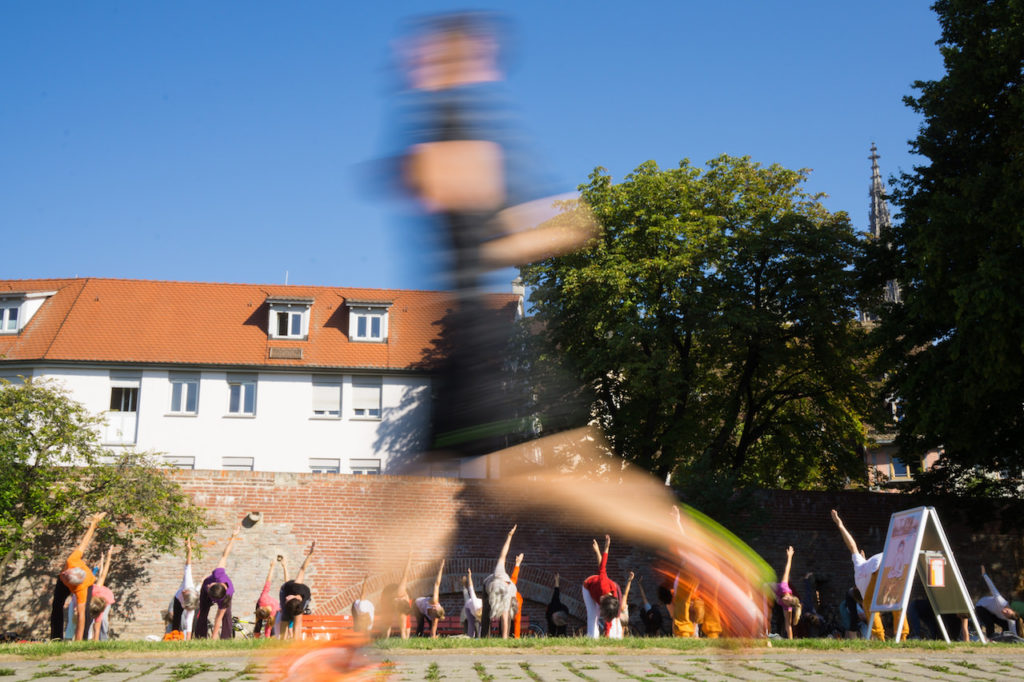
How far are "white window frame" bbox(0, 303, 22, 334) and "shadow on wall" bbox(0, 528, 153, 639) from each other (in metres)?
20.2

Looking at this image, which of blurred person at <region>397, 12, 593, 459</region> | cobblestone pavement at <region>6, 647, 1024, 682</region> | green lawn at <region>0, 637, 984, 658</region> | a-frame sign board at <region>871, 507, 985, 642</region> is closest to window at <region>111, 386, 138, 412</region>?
green lawn at <region>0, 637, 984, 658</region>

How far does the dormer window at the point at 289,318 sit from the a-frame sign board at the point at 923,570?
29.1m

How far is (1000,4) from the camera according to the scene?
2259 cm

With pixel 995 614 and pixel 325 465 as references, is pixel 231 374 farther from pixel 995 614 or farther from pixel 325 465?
pixel 995 614

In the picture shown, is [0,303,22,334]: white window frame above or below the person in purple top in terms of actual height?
above

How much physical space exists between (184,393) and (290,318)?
216 inches

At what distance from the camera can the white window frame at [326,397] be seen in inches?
1511

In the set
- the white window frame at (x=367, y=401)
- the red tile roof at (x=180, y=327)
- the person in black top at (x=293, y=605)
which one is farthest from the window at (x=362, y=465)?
the person in black top at (x=293, y=605)

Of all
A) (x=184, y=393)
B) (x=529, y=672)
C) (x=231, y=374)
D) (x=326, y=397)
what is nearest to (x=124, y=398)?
(x=184, y=393)

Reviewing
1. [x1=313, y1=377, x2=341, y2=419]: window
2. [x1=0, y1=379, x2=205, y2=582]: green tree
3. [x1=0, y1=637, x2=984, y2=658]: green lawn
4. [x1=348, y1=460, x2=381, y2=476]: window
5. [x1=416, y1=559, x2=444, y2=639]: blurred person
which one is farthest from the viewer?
[x1=313, y1=377, x2=341, y2=419]: window

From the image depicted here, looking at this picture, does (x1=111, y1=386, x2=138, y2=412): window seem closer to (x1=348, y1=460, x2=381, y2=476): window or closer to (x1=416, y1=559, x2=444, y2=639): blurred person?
(x1=348, y1=460, x2=381, y2=476): window

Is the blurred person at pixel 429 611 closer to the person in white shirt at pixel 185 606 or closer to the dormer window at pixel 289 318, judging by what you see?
→ the person in white shirt at pixel 185 606

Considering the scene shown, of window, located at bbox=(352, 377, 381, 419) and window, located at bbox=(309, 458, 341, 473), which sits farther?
window, located at bbox=(352, 377, 381, 419)

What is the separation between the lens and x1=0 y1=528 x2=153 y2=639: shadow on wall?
912 inches
